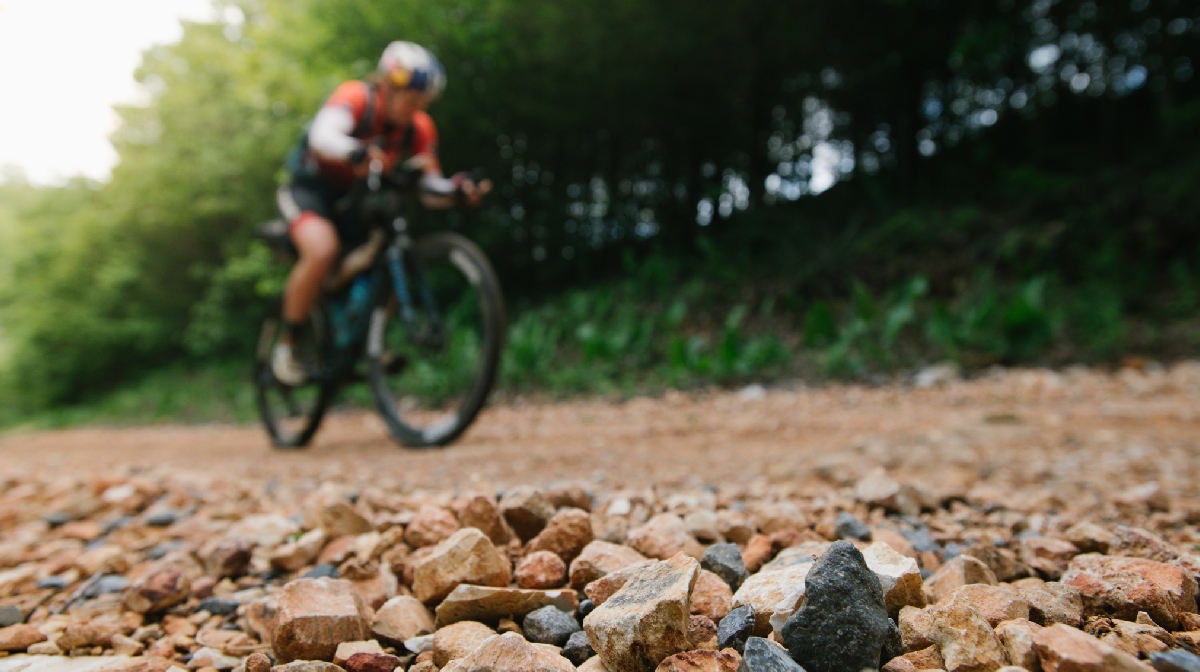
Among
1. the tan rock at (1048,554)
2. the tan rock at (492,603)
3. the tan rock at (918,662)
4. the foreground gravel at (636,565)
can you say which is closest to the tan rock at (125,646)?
the foreground gravel at (636,565)

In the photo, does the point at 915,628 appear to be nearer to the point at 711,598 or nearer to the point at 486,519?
the point at 711,598

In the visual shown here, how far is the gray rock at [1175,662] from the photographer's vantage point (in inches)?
25.1

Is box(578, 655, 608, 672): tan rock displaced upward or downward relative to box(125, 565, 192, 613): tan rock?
downward

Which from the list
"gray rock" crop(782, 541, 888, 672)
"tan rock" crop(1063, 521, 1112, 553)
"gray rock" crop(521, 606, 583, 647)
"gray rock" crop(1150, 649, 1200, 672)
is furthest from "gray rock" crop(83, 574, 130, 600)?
"tan rock" crop(1063, 521, 1112, 553)

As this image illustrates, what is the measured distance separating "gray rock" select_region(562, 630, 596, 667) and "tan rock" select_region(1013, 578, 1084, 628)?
0.57m

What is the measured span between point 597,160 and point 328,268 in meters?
7.69

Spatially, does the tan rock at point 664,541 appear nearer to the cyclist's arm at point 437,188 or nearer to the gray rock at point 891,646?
the gray rock at point 891,646

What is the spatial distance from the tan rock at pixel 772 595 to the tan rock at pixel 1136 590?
36 centimetres

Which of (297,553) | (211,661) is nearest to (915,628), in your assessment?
(211,661)

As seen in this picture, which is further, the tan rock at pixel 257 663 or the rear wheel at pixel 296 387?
the rear wheel at pixel 296 387

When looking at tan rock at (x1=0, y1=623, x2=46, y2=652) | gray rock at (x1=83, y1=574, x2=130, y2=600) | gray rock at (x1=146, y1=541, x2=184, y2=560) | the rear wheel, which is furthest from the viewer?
the rear wheel

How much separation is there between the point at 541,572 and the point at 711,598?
299 mm

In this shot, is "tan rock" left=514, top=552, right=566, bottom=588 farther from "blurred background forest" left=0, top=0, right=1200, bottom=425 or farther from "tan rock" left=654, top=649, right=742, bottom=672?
"blurred background forest" left=0, top=0, right=1200, bottom=425

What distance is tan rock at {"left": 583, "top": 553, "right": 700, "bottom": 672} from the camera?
773 millimetres
